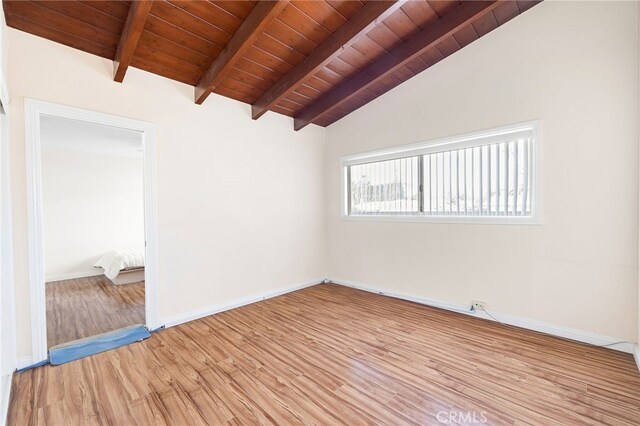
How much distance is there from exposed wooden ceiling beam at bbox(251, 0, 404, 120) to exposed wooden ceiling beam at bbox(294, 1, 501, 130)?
692 mm

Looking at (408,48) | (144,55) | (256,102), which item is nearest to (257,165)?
(256,102)

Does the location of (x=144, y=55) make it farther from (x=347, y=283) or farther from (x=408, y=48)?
(x=347, y=283)

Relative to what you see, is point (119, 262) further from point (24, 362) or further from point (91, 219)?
point (24, 362)

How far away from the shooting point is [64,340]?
2764mm

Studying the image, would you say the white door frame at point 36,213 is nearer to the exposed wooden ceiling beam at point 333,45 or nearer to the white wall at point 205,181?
the white wall at point 205,181

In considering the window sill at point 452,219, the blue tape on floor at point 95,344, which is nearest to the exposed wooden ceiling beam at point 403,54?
the window sill at point 452,219

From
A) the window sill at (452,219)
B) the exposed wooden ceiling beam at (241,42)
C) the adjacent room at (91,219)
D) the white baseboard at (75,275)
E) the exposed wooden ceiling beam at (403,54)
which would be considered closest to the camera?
the exposed wooden ceiling beam at (241,42)

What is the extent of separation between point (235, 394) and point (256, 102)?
3417 millimetres

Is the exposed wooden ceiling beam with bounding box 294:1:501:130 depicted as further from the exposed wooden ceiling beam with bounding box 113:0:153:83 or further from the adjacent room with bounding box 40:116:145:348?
the adjacent room with bounding box 40:116:145:348

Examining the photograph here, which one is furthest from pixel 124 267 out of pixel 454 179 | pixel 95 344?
pixel 454 179

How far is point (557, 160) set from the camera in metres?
2.74

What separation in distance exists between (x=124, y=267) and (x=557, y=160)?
628cm

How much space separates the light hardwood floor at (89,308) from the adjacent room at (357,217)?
1.6 inches

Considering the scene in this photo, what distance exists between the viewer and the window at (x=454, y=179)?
118 inches
